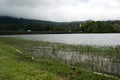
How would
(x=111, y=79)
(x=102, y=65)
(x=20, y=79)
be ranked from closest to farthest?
(x=20, y=79)
(x=111, y=79)
(x=102, y=65)

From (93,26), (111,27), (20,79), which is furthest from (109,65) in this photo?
(111,27)

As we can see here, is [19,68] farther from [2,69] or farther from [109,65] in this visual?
[109,65]

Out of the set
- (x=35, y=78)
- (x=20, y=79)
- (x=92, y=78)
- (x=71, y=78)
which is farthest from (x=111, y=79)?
(x=20, y=79)

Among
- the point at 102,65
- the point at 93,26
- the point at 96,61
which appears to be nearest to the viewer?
the point at 102,65

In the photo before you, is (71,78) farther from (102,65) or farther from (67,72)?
(102,65)

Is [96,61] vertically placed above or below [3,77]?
below

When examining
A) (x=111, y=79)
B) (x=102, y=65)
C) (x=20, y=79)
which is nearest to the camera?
(x=20, y=79)

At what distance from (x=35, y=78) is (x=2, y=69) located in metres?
3.16

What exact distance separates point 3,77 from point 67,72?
4.94 meters

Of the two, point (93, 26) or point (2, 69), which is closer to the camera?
point (2, 69)

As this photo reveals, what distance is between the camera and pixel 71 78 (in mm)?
14766

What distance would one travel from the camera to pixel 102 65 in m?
21.9

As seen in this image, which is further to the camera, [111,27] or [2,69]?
[111,27]

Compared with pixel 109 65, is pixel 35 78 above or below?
above
